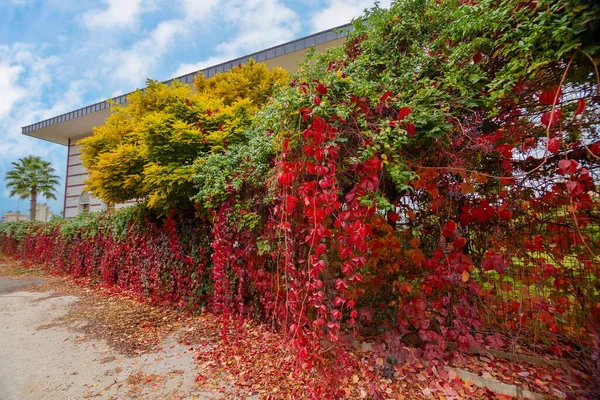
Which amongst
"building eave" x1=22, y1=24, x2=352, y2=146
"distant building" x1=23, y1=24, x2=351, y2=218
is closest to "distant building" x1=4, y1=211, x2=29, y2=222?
"distant building" x1=23, y1=24, x2=351, y2=218

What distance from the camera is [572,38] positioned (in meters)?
1.67

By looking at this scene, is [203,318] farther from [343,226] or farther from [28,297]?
[28,297]

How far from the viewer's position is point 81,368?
316 cm

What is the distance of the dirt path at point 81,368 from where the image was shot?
→ 270 centimetres

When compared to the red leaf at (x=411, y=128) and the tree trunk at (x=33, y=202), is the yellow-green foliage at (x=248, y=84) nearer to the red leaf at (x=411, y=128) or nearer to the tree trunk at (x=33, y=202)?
the red leaf at (x=411, y=128)

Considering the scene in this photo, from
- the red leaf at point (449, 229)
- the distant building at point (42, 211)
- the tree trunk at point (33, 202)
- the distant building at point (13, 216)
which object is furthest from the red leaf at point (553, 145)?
the distant building at point (42, 211)

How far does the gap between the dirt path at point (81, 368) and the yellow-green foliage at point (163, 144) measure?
2.05 m

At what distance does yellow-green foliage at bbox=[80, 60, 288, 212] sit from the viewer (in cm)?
428

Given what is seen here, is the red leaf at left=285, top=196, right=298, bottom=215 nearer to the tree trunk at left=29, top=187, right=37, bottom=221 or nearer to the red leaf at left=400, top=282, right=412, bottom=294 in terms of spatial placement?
the red leaf at left=400, top=282, right=412, bottom=294

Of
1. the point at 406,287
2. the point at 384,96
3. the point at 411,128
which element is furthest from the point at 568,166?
the point at 406,287

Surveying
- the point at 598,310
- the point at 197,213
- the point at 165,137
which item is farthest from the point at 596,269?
the point at 165,137

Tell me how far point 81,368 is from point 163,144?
297 cm

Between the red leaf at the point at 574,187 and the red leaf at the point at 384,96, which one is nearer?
the red leaf at the point at 574,187

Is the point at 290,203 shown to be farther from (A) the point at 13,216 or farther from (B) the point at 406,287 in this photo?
(A) the point at 13,216
